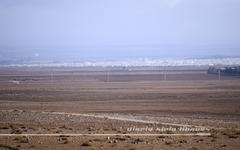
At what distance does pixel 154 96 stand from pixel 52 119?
1723cm

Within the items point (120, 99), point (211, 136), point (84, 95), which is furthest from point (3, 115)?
point (84, 95)

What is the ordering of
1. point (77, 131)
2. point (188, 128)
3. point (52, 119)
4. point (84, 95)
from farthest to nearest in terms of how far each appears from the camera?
point (84, 95)
point (52, 119)
point (188, 128)
point (77, 131)

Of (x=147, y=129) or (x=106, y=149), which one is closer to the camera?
(x=106, y=149)

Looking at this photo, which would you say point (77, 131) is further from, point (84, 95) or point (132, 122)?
point (84, 95)

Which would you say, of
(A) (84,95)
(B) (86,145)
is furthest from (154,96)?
(B) (86,145)

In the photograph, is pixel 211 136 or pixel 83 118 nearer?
pixel 211 136

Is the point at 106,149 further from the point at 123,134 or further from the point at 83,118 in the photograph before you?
the point at 83,118

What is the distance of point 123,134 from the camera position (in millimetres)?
12297

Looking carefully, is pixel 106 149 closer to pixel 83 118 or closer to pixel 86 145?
pixel 86 145

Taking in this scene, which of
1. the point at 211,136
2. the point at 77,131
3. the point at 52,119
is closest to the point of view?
the point at 211,136

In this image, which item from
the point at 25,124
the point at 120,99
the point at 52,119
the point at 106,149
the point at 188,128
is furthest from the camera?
the point at 120,99

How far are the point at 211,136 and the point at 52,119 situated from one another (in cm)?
819

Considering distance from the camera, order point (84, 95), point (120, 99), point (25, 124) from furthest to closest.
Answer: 1. point (84, 95)
2. point (120, 99)
3. point (25, 124)

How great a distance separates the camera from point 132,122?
1588cm
